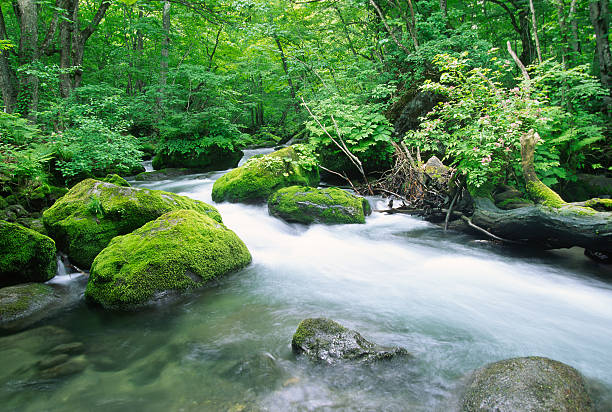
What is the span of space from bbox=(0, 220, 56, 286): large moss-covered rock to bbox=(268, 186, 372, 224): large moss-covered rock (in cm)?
439

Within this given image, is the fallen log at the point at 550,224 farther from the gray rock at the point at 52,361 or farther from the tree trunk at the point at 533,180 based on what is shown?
the gray rock at the point at 52,361

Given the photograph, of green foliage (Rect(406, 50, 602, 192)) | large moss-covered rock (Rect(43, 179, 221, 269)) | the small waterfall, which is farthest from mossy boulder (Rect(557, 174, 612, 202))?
the small waterfall

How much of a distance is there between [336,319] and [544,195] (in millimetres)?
3916

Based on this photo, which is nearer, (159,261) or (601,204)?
(159,261)

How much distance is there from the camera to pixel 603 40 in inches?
318

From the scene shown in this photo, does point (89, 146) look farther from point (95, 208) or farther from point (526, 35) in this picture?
point (526, 35)

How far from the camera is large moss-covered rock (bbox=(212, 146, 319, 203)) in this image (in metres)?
8.43

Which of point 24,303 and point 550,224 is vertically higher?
point 550,224

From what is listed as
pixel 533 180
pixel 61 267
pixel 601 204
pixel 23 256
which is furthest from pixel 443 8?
pixel 23 256

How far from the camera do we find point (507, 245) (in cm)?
603

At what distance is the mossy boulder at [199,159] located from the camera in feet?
43.8

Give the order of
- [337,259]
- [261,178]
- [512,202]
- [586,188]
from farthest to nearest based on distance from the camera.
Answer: [261,178], [586,188], [512,202], [337,259]

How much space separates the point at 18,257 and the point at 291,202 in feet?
16.0

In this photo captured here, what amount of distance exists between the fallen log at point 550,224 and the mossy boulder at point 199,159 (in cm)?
1008
